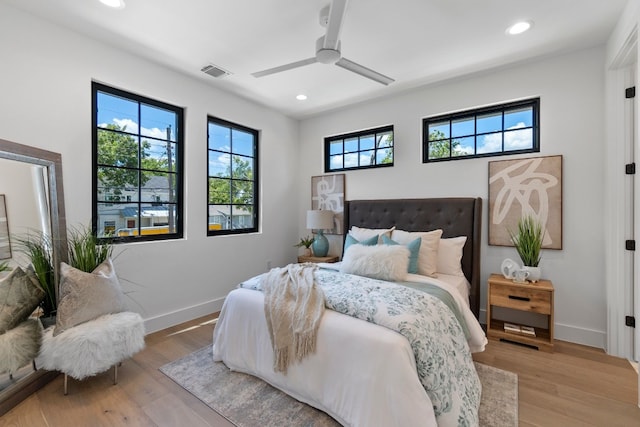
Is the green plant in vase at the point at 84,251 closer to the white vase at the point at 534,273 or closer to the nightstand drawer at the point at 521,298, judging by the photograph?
the nightstand drawer at the point at 521,298

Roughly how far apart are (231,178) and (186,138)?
78 cm

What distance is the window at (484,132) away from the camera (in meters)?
3.02

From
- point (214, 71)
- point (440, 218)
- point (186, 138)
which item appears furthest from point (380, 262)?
point (214, 71)

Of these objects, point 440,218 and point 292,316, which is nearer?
point 292,316

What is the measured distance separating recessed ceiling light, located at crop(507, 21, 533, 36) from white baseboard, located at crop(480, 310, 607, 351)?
2708 mm

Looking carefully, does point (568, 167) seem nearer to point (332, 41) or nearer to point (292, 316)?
point (332, 41)

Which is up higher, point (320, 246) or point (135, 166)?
point (135, 166)

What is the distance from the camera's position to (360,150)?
418cm

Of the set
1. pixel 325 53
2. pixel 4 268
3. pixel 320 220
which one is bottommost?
pixel 4 268

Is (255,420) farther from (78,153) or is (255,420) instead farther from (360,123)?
(360,123)

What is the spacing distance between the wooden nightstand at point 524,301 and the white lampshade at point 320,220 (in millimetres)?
2023

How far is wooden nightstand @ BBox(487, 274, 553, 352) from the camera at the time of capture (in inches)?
101

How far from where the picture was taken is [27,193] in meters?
2.15

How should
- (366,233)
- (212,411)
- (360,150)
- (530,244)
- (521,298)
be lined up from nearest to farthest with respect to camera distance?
1. (212,411)
2. (521,298)
3. (530,244)
4. (366,233)
5. (360,150)
